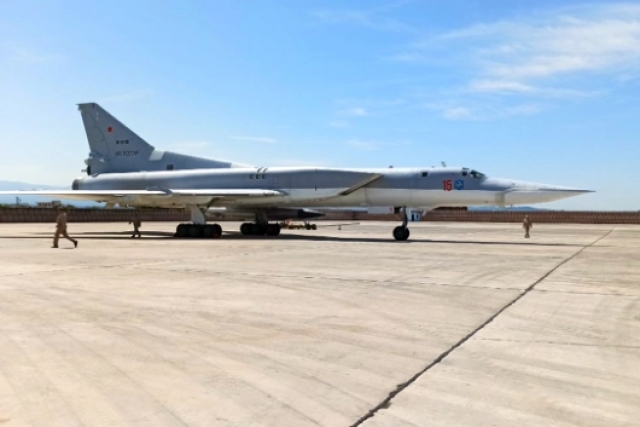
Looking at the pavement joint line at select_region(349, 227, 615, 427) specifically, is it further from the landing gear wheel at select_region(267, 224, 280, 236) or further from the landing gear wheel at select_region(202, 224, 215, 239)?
the landing gear wheel at select_region(267, 224, 280, 236)

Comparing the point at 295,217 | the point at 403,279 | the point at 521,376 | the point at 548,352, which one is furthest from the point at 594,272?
the point at 295,217

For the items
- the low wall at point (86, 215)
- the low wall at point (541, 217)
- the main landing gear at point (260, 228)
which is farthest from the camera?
the low wall at point (541, 217)

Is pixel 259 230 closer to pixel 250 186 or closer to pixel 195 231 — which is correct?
pixel 250 186

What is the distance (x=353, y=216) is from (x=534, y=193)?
4874 centimetres

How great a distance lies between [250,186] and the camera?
2464 cm

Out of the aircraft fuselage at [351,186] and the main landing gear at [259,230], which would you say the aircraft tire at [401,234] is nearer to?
the aircraft fuselage at [351,186]

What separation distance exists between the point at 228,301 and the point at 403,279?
339 cm

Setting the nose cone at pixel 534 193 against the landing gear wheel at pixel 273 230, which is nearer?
the nose cone at pixel 534 193

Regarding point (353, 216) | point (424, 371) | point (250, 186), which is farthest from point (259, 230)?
point (353, 216)

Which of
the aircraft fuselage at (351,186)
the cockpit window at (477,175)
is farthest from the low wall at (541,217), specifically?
the cockpit window at (477,175)

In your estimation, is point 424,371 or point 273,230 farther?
point 273,230

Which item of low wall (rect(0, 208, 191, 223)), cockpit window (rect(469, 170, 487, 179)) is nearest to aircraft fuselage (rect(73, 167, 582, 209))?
cockpit window (rect(469, 170, 487, 179))

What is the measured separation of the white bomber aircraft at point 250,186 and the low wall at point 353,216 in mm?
17480

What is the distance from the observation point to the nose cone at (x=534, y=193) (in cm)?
1967
